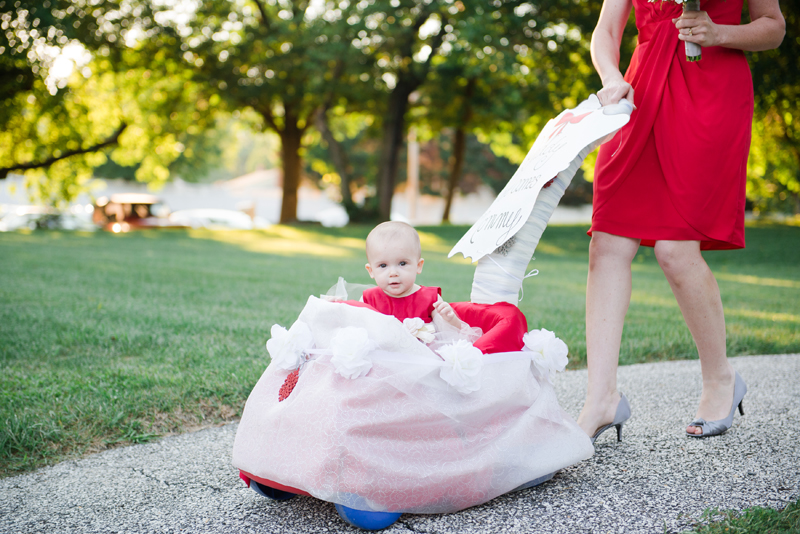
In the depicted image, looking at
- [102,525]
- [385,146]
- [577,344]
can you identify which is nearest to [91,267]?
[577,344]

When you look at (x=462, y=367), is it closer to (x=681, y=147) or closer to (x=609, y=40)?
(x=681, y=147)

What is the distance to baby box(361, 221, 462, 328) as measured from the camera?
214 centimetres

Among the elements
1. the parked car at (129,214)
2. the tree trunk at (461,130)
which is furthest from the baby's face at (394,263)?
the parked car at (129,214)

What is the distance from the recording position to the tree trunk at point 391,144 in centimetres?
2006

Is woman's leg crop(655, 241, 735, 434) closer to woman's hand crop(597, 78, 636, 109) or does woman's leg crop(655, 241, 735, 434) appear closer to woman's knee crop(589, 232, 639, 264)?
woman's knee crop(589, 232, 639, 264)

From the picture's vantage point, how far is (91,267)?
8.54 metres

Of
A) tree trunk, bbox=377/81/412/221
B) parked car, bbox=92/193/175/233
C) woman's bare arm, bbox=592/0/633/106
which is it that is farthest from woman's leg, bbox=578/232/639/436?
parked car, bbox=92/193/175/233

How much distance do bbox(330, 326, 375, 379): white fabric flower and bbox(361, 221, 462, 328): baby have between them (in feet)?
1.31

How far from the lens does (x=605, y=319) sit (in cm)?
244

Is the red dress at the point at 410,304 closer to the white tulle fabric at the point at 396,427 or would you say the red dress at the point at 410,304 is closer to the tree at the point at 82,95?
the white tulle fabric at the point at 396,427

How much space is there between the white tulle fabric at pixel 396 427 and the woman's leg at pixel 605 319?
451 mm

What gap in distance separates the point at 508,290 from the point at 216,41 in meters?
20.5

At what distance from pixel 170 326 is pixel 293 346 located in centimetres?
290

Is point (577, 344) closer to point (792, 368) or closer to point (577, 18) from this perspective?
point (792, 368)
